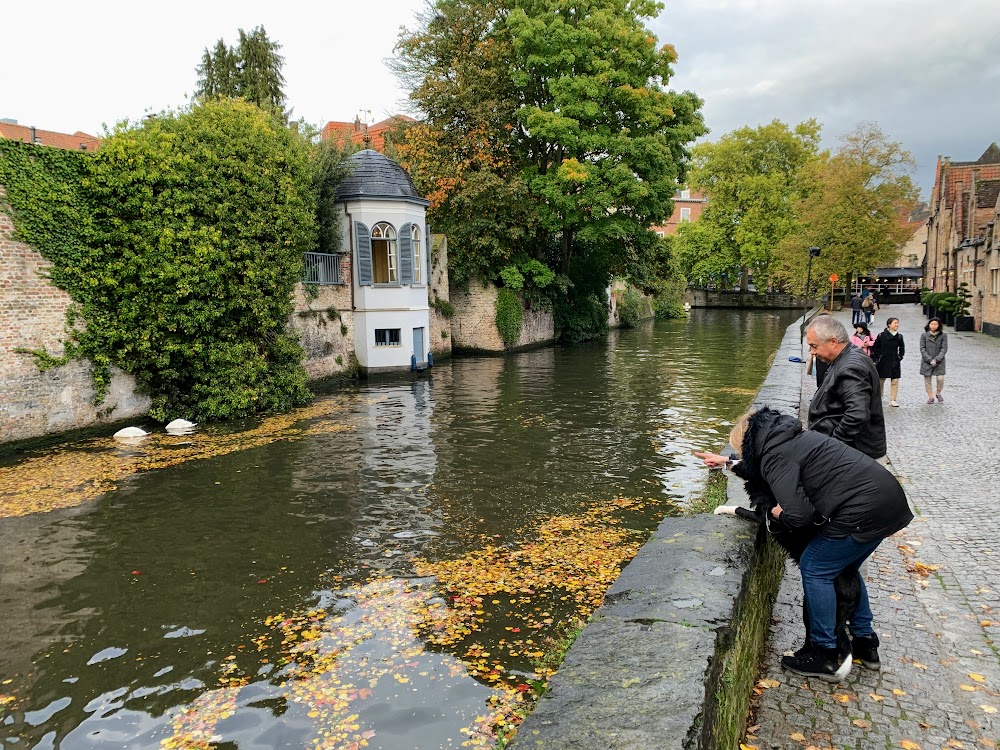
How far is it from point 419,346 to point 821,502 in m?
22.5

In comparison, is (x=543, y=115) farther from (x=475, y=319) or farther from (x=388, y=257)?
(x=388, y=257)

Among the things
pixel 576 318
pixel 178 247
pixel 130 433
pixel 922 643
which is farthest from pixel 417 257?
pixel 922 643

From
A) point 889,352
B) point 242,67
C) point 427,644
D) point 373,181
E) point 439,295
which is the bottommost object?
point 427,644

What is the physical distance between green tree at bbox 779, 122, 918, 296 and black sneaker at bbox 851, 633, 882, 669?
49675 mm

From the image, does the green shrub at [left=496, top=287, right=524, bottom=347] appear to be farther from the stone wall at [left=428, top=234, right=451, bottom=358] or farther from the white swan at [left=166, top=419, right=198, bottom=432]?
the white swan at [left=166, top=419, right=198, bottom=432]

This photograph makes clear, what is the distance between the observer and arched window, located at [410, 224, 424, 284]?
25.6 meters

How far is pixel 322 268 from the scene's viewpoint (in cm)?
2336

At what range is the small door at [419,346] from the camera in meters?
25.8

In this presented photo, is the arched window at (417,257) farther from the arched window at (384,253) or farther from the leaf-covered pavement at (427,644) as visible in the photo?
the leaf-covered pavement at (427,644)

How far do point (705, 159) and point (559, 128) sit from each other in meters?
39.9

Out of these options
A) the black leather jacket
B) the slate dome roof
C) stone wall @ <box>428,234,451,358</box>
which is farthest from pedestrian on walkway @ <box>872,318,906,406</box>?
stone wall @ <box>428,234,451,358</box>

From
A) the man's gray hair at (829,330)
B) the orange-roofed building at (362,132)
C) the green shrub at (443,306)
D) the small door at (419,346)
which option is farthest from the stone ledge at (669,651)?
the green shrub at (443,306)

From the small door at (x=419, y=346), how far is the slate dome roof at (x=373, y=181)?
463 centimetres

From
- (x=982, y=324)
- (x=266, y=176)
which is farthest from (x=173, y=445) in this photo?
(x=982, y=324)
